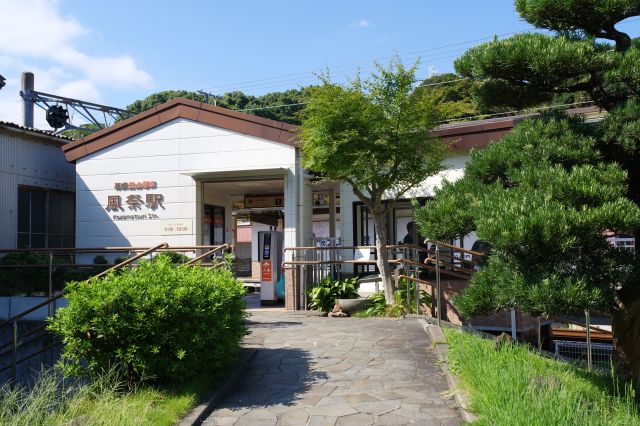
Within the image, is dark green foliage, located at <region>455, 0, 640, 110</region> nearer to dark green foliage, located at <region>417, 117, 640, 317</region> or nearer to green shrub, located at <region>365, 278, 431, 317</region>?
dark green foliage, located at <region>417, 117, 640, 317</region>

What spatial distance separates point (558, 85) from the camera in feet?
17.0

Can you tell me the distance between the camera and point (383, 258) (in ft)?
35.8

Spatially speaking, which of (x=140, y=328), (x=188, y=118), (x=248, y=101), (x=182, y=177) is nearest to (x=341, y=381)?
(x=140, y=328)

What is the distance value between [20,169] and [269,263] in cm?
703

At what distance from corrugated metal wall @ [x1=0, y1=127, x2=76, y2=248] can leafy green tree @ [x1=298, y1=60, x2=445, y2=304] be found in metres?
8.33

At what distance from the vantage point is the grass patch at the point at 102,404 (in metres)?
4.62

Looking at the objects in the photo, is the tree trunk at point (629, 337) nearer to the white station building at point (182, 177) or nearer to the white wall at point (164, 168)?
the white station building at point (182, 177)

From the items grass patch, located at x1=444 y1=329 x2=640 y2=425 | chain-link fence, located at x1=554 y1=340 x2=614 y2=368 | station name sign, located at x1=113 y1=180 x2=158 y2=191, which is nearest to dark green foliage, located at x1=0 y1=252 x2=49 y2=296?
station name sign, located at x1=113 y1=180 x2=158 y2=191

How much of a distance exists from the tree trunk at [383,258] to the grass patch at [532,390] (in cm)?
405

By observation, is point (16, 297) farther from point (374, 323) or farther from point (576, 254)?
point (576, 254)

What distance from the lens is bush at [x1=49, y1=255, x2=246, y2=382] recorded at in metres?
5.52

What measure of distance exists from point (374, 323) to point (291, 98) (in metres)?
38.0

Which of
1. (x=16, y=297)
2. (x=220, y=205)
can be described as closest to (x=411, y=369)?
(x=16, y=297)

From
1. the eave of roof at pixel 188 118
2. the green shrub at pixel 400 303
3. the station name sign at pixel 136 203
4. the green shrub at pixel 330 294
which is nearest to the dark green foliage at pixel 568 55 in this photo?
the green shrub at pixel 400 303
